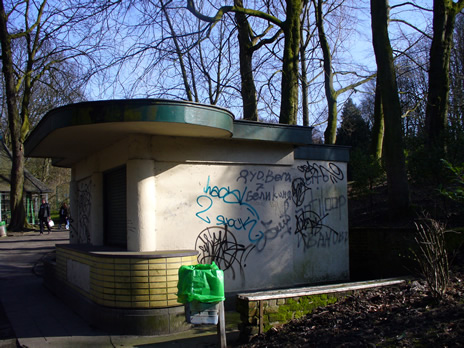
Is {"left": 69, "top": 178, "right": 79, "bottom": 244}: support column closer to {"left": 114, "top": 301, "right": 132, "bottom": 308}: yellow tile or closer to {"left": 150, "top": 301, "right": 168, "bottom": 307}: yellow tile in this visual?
{"left": 114, "top": 301, "right": 132, "bottom": 308}: yellow tile

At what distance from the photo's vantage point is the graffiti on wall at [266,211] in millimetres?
7562

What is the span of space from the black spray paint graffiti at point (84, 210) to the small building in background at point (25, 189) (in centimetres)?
1925

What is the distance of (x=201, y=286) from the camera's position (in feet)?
16.2

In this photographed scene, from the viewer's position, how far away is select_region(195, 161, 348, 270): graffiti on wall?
756 cm

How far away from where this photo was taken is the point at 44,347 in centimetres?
576

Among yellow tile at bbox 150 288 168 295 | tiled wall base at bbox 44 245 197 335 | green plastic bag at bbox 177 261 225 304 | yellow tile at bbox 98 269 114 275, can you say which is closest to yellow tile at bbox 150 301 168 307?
tiled wall base at bbox 44 245 197 335

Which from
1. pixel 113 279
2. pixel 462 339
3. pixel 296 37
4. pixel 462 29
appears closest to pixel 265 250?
pixel 113 279

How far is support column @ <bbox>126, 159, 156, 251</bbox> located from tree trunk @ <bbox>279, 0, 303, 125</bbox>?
6190 millimetres

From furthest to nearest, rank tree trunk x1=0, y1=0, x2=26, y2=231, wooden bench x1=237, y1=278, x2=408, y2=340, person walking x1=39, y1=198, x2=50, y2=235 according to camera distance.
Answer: person walking x1=39, y1=198, x2=50, y2=235, tree trunk x1=0, y1=0, x2=26, y2=231, wooden bench x1=237, y1=278, x2=408, y2=340

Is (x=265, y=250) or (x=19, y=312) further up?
(x=265, y=250)

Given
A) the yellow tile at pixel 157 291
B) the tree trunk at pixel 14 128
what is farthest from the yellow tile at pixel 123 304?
the tree trunk at pixel 14 128

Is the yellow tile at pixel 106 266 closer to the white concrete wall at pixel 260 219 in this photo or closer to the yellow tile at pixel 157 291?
the yellow tile at pixel 157 291

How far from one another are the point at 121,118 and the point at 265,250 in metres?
3.62

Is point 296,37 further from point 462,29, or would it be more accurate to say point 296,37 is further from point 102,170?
point 462,29
